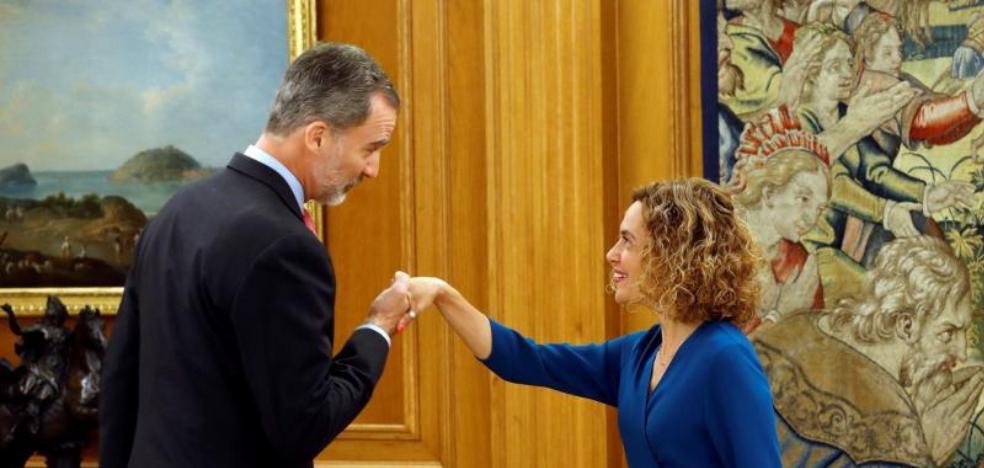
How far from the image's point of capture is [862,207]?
4.14 meters

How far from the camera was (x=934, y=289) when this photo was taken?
4098 millimetres

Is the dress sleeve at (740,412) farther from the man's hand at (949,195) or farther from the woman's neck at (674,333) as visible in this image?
the man's hand at (949,195)

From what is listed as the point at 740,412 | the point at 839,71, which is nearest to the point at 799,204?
the point at 839,71

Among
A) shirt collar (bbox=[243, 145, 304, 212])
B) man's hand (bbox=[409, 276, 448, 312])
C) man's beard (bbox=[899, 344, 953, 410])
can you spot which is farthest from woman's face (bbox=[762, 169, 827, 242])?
shirt collar (bbox=[243, 145, 304, 212])

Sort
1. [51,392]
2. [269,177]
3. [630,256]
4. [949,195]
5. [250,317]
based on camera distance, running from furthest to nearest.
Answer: [51,392] → [949,195] → [630,256] → [269,177] → [250,317]

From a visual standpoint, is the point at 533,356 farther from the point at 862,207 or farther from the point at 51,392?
the point at 51,392

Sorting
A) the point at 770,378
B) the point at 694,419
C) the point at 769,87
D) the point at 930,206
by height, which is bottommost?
the point at 770,378

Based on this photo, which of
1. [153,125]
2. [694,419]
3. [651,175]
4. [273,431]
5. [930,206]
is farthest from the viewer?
[153,125]

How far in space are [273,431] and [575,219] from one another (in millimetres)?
2051

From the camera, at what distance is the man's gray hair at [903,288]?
4082mm

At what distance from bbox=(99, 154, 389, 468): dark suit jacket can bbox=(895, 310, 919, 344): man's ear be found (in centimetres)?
219

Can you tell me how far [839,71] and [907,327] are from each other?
0.83m

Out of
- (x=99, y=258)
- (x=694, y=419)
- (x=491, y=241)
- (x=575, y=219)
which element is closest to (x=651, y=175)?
(x=575, y=219)

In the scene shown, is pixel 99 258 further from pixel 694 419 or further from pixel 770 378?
pixel 694 419
